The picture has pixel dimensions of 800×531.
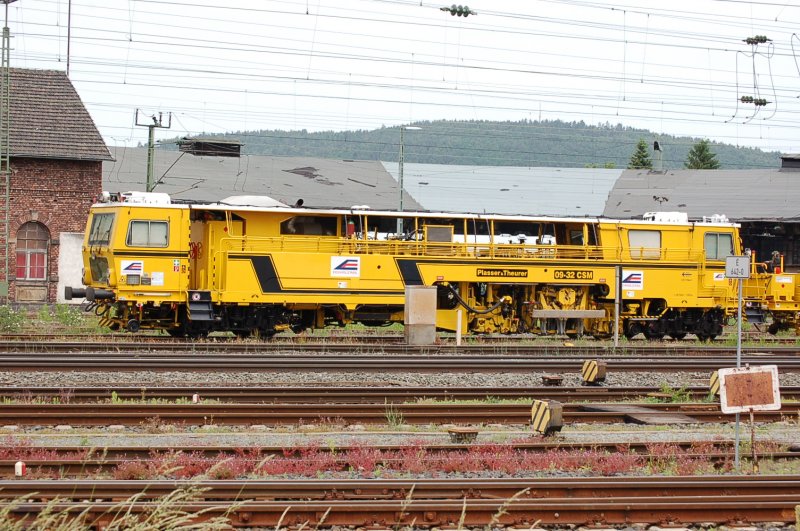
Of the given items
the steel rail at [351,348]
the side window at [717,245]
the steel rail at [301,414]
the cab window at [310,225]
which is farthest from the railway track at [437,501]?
the side window at [717,245]

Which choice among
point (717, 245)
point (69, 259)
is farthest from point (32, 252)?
point (717, 245)

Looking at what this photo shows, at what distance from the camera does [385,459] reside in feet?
36.3

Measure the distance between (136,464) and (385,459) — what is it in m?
2.69

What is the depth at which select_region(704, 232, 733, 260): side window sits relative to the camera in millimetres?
29531

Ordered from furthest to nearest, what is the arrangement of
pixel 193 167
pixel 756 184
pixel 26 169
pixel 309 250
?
1. pixel 756 184
2. pixel 193 167
3. pixel 26 169
4. pixel 309 250

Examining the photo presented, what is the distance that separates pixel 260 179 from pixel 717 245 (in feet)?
93.2

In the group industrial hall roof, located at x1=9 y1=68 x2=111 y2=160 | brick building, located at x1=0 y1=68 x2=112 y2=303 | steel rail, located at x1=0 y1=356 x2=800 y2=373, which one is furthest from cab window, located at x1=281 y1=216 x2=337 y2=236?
industrial hall roof, located at x1=9 y1=68 x2=111 y2=160

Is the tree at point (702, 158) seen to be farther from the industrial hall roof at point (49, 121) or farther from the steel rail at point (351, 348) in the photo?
the steel rail at point (351, 348)

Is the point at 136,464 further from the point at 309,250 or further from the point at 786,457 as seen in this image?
the point at 309,250

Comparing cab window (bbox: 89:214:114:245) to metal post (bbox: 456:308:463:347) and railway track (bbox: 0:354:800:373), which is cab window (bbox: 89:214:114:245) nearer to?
railway track (bbox: 0:354:800:373)

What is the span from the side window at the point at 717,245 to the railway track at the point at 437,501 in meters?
20.5

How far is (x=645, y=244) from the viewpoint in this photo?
29125mm

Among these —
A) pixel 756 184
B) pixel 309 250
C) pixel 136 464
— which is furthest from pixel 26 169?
pixel 756 184

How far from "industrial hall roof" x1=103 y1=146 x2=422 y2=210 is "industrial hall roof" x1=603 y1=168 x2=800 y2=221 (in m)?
12.9
